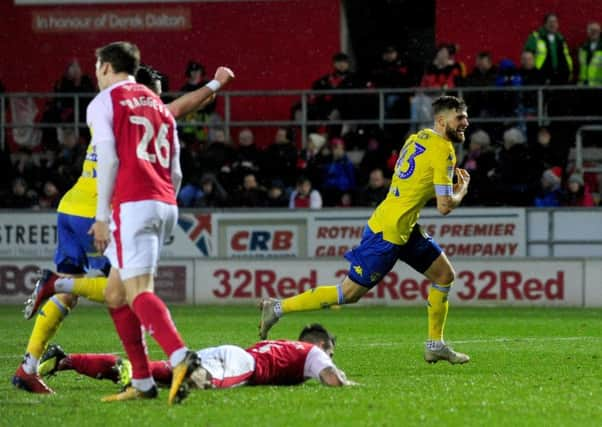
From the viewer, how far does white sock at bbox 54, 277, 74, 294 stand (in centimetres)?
846

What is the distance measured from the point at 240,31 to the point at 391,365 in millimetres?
17148

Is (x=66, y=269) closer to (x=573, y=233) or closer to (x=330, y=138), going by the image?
(x=573, y=233)

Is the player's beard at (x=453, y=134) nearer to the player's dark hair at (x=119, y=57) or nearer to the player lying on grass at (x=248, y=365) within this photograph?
the player lying on grass at (x=248, y=365)

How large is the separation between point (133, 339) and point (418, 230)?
12.3ft

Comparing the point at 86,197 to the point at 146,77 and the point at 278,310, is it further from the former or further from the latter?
the point at 278,310

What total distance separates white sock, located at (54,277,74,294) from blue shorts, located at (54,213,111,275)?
1.45ft

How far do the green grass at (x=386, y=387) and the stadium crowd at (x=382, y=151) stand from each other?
16.5 feet

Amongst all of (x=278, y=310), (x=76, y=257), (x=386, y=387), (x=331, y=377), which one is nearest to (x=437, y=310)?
(x=278, y=310)

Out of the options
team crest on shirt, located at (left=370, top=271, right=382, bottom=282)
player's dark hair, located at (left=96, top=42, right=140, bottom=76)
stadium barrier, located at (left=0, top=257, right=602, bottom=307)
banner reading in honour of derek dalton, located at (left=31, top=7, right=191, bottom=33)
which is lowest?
stadium barrier, located at (left=0, top=257, right=602, bottom=307)

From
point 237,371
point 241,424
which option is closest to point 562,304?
point 237,371

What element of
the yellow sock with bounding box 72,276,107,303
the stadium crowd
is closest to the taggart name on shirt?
the yellow sock with bounding box 72,276,107,303

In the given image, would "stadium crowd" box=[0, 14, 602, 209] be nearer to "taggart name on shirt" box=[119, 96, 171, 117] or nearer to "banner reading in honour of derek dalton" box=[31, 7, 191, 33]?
"banner reading in honour of derek dalton" box=[31, 7, 191, 33]

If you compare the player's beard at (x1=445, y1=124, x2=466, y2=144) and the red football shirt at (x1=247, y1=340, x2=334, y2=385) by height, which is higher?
the player's beard at (x1=445, y1=124, x2=466, y2=144)

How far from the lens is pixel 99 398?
841 cm
